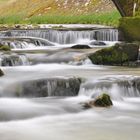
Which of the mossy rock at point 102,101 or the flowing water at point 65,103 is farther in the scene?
the mossy rock at point 102,101

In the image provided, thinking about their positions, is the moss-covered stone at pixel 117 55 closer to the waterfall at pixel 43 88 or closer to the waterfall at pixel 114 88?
the waterfall at pixel 114 88

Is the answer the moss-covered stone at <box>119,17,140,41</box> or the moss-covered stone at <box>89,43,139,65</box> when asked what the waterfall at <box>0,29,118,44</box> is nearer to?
the moss-covered stone at <box>119,17,140,41</box>

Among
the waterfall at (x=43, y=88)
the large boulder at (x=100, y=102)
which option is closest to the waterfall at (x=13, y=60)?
the waterfall at (x=43, y=88)

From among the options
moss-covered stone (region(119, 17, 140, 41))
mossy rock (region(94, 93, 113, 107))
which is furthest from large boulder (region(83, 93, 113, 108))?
moss-covered stone (region(119, 17, 140, 41))

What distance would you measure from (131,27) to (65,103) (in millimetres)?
10655

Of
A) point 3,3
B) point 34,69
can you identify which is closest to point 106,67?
point 34,69

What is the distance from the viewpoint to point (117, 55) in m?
18.6

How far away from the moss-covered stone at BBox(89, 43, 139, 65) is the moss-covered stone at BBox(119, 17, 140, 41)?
11.4 ft

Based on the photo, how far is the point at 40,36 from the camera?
28.3 meters

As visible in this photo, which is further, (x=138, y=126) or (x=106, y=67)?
(x=106, y=67)

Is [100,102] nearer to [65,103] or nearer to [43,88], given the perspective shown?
[65,103]

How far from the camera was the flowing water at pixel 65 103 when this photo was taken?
32.5 feet

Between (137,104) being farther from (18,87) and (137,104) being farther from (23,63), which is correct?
(23,63)

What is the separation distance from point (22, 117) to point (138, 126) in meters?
2.49
